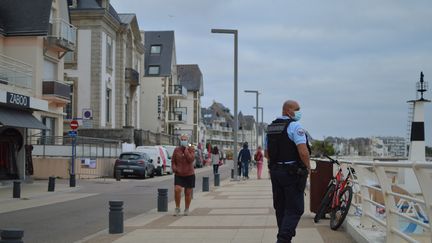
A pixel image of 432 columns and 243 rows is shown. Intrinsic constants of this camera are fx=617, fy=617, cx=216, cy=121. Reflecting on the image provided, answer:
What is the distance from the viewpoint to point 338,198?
1073 cm

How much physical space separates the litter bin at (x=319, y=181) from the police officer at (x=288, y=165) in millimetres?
4167

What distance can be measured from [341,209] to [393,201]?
294 cm

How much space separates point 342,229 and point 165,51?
70419 mm

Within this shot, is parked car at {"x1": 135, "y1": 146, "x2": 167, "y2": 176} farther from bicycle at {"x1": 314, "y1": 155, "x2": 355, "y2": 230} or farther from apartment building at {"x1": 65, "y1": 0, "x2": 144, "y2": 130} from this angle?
bicycle at {"x1": 314, "y1": 155, "x2": 355, "y2": 230}

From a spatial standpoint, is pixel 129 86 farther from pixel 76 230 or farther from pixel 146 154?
pixel 76 230

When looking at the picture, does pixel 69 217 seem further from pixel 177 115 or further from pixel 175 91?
pixel 175 91

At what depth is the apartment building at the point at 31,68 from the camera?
27844mm

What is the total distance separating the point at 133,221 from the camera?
13.3 meters

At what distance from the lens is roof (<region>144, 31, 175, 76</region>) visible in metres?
78.2

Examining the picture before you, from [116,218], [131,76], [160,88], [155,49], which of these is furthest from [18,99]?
[155,49]

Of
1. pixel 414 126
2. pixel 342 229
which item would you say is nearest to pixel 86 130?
pixel 414 126

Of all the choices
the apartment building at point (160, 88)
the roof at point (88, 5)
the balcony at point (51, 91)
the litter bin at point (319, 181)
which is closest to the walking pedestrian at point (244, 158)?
the balcony at point (51, 91)

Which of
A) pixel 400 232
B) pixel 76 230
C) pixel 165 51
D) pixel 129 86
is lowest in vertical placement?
pixel 76 230

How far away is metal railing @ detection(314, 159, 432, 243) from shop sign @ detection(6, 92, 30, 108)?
1729 centimetres
